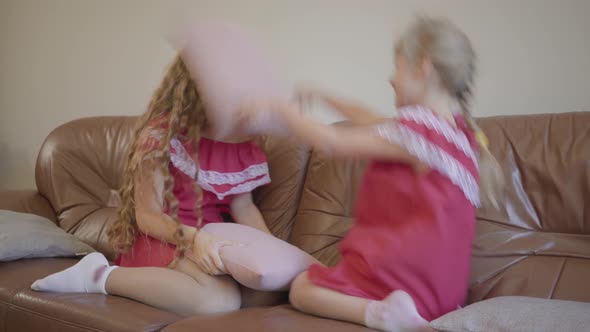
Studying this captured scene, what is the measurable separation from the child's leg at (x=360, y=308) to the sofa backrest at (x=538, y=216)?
366 mm

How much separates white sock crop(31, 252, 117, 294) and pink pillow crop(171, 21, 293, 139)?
53 cm

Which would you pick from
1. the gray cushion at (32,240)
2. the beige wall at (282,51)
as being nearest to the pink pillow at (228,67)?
the beige wall at (282,51)

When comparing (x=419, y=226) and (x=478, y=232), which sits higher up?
(x=419, y=226)

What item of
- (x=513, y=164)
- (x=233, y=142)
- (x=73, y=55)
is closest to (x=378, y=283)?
(x=513, y=164)

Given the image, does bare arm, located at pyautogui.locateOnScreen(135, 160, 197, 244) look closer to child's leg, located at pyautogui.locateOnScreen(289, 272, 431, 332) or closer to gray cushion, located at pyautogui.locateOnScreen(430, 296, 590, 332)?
child's leg, located at pyautogui.locateOnScreen(289, 272, 431, 332)

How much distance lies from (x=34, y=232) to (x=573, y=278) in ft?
5.27

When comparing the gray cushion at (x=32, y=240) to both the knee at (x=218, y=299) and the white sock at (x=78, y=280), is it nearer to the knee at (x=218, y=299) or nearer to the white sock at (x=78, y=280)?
the white sock at (x=78, y=280)

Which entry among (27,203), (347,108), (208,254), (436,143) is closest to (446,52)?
(436,143)

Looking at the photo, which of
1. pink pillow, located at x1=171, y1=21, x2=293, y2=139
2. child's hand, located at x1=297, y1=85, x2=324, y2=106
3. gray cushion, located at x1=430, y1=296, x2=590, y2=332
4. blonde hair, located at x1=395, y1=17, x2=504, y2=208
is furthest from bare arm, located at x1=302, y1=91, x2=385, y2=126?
gray cushion, located at x1=430, y1=296, x2=590, y2=332

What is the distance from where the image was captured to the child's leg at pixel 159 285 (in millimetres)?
1405

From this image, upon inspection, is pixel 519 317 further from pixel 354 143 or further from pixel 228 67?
pixel 228 67

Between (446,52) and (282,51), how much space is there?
1.13 meters

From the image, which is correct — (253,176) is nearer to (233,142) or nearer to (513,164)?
(233,142)

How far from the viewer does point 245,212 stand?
71.5 inches
